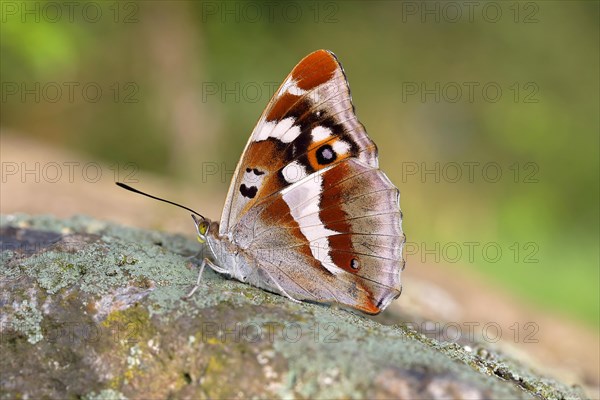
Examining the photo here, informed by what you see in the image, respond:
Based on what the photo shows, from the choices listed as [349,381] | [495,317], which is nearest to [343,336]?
[349,381]

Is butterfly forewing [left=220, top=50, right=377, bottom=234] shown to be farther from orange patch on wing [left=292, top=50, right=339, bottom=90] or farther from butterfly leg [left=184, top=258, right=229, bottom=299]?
butterfly leg [left=184, top=258, right=229, bottom=299]

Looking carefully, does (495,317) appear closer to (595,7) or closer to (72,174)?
(72,174)

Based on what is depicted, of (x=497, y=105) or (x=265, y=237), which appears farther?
(x=497, y=105)

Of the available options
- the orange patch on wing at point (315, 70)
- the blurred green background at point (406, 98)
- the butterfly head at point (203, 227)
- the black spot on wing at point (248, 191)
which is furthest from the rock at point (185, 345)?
the blurred green background at point (406, 98)

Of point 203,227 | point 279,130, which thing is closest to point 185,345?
point 203,227

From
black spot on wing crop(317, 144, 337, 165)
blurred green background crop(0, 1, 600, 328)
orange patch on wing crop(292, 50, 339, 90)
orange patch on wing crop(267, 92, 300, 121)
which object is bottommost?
blurred green background crop(0, 1, 600, 328)

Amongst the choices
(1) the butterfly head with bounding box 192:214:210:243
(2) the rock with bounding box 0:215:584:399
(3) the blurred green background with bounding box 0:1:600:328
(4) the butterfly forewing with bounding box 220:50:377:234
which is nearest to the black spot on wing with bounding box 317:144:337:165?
(4) the butterfly forewing with bounding box 220:50:377:234

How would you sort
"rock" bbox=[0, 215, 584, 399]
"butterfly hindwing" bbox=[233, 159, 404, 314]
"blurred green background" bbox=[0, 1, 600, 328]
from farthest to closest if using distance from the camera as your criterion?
"blurred green background" bbox=[0, 1, 600, 328] < "butterfly hindwing" bbox=[233, 159, 404, 314] < "rock" bbox=[0, 215, 584, 399]
